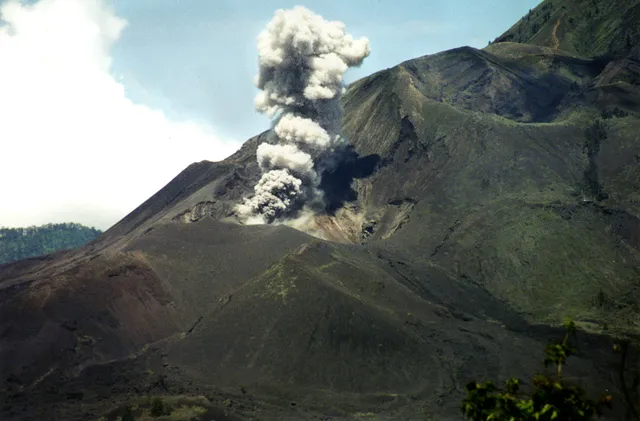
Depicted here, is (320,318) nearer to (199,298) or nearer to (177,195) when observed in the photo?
(199,298)

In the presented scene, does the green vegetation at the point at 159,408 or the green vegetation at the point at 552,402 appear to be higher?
the green vegetation at the point at 552,402

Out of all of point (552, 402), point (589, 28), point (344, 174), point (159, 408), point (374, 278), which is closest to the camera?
point (552, 402)

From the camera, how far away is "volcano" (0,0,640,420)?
58.9 m

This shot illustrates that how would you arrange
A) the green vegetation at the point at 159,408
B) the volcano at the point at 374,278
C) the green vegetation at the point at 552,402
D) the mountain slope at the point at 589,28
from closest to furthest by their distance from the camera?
the green vegetation at the point at 552,402, the green vegetation at the point at 159,408, the volcano at the point at 374,278, the mountain slope at the point at 589,28

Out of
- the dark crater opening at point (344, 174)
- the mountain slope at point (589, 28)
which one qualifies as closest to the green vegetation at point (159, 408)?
the dark crater opening at point (344, 174)

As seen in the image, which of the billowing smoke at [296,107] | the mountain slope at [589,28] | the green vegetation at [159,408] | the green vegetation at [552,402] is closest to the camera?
the green vegetation at [552,402]

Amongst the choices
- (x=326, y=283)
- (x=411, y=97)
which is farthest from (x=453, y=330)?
(x=411, y=97)

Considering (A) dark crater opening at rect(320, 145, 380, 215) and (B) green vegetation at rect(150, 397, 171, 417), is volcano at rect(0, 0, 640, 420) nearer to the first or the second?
(A) dark crater opening at rect(320, 145, 380, 215)

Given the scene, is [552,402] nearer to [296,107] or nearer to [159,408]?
[159,408]

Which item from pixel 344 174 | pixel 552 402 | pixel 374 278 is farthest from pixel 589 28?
pixel 552 402

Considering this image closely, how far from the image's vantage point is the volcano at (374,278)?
193 ft

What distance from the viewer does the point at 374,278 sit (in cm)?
7612

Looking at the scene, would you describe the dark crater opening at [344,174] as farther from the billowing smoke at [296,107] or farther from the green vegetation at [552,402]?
the green vegetation at [552,402]

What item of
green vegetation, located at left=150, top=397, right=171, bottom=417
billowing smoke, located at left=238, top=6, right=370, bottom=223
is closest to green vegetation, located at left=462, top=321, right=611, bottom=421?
green vegetation, located at left=150, top=397, right=171, bottom=417
